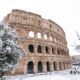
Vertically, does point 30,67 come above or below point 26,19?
below

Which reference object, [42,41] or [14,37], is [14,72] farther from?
[14,37]

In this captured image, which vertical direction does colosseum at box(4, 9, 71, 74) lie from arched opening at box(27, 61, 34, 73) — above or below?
above

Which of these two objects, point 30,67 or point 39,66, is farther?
point 39,66

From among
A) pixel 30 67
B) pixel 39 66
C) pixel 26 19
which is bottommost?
pixel 30 67

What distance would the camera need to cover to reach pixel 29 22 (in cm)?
2356

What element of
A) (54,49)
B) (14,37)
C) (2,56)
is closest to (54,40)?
(54,49)

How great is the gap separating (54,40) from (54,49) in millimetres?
1858

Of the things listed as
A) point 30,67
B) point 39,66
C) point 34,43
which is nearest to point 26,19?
point 34,43

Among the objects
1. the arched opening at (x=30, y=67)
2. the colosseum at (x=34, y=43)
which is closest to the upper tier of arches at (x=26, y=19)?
the colosseum at (x=34, y=43)

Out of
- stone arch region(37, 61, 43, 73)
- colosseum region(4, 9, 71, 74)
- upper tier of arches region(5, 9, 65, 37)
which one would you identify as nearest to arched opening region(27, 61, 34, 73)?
colosseum region(4, 9, 71, 74)

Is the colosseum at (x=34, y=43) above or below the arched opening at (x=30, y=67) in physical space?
above

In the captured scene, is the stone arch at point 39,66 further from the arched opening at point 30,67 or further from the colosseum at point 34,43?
the arched opening at point 30,67

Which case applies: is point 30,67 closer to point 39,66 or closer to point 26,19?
point 39,66

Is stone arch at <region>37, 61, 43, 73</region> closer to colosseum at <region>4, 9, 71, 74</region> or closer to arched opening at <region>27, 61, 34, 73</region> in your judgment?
colosseum at <region>4, 9, 71, 74</region>
